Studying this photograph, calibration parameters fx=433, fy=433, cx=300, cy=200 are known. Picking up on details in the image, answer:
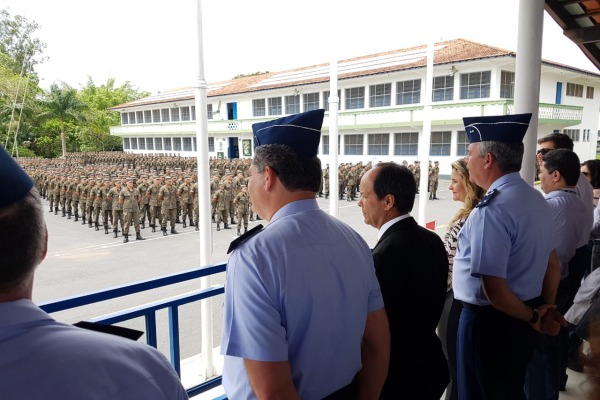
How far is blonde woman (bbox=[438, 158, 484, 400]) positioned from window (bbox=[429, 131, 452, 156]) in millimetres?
22211

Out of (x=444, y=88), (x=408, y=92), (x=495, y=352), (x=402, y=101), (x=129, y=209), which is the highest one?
(x=444, y=88)

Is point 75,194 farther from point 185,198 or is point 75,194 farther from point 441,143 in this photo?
point 441,143

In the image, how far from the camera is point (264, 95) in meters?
29.5

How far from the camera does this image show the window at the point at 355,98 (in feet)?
87.6

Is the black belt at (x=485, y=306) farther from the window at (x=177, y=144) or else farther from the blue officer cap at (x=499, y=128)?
the window at (x=177, y=144)

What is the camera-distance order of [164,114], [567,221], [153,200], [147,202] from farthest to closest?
[164,114] < [147,202] < [153,200] < [567,221]

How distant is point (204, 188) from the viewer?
3.78 meters

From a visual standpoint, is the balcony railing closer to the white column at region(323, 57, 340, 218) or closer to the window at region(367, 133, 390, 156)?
the window at region(367, 133, 390, 156)

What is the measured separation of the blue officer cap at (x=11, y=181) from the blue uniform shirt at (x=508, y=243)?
5.87 ft

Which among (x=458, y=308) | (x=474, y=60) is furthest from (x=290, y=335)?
(x=474, y=60)

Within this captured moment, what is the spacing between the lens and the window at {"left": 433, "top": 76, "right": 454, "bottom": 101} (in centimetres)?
2320

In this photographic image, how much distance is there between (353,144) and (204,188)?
79.3 ft

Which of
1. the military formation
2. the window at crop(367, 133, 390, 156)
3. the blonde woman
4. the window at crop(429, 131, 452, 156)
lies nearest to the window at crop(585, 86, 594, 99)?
the window at crop(429, 131, 452, 156)

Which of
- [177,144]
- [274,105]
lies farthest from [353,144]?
[177,144]
